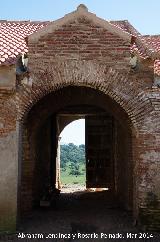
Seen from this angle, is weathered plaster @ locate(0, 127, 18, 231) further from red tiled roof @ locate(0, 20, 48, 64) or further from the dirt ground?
red tiled roof @ locate(0, 20, 48, 64)

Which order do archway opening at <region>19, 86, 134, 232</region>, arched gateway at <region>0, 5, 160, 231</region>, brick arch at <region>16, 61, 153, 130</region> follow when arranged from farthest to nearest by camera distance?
archway opening at <region>19, 86, 134, 232</region>
brick arch at <region>16, 61, 153, 130</region>
arched gateway at <region>0, 5, 160, 231</region>

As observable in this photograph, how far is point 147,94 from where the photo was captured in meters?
8.66

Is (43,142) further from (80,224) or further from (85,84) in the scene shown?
(85,84)

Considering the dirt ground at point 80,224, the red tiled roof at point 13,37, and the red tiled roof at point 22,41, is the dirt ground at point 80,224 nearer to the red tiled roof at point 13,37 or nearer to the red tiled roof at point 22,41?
the red tiled roof at point 22,41

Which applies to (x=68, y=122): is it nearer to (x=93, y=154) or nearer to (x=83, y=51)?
(x=93, y=154)

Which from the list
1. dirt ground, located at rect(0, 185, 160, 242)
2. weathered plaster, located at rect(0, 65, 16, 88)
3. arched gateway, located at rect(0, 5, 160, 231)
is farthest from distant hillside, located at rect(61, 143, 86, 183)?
weathered plaster, located at rect(0, 65, 16, 88)

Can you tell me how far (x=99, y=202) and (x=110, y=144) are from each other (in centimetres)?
467

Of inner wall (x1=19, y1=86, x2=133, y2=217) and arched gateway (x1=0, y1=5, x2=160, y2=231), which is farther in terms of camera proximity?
inner wall (x1=19, y1=86, x2=133, y2=217)

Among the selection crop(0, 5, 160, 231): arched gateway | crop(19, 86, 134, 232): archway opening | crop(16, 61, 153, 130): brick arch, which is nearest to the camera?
crop(0, 5, 160, 231): arched gateway

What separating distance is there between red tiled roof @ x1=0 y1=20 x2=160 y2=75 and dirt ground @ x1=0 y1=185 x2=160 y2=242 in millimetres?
3949

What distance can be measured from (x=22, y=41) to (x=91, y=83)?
3.74 m

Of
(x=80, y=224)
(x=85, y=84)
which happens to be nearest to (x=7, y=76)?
(x=85, y=84)

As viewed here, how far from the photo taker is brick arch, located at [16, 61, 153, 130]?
8641 mm

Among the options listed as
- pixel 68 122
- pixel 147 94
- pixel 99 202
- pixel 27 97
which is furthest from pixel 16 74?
pixel 68 122
